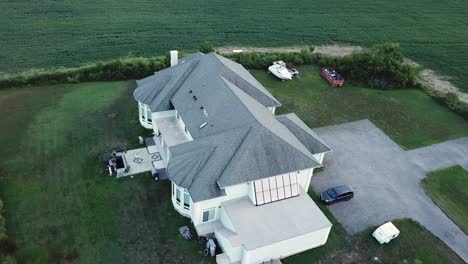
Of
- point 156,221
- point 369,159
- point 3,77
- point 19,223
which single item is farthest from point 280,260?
point 3,77

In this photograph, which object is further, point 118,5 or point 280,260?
point 118,5

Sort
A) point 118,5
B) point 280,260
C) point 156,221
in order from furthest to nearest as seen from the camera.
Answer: point 118,5 < point 156,221 < point 280,260

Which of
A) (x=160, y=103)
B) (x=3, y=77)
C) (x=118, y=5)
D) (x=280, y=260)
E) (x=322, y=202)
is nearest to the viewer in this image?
(x=280, y=260)

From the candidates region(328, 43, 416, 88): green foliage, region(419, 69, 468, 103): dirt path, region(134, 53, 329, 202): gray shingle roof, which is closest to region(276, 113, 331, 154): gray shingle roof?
region(134, 53, 329, 202): gray shingle roof

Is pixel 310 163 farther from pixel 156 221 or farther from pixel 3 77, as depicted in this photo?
→ pixel 3 77

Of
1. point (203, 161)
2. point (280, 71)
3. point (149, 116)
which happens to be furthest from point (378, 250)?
point (280, 71)

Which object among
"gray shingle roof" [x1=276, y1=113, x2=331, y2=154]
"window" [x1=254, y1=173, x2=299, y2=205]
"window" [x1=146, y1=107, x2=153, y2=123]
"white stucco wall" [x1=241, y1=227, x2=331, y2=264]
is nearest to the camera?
"white stucco wall" [x1=241, y1=227, x2=331, y2=264]

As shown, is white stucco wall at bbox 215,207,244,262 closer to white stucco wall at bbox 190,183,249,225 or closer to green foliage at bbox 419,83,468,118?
white stucco wall at bbox 190,183,249,225
